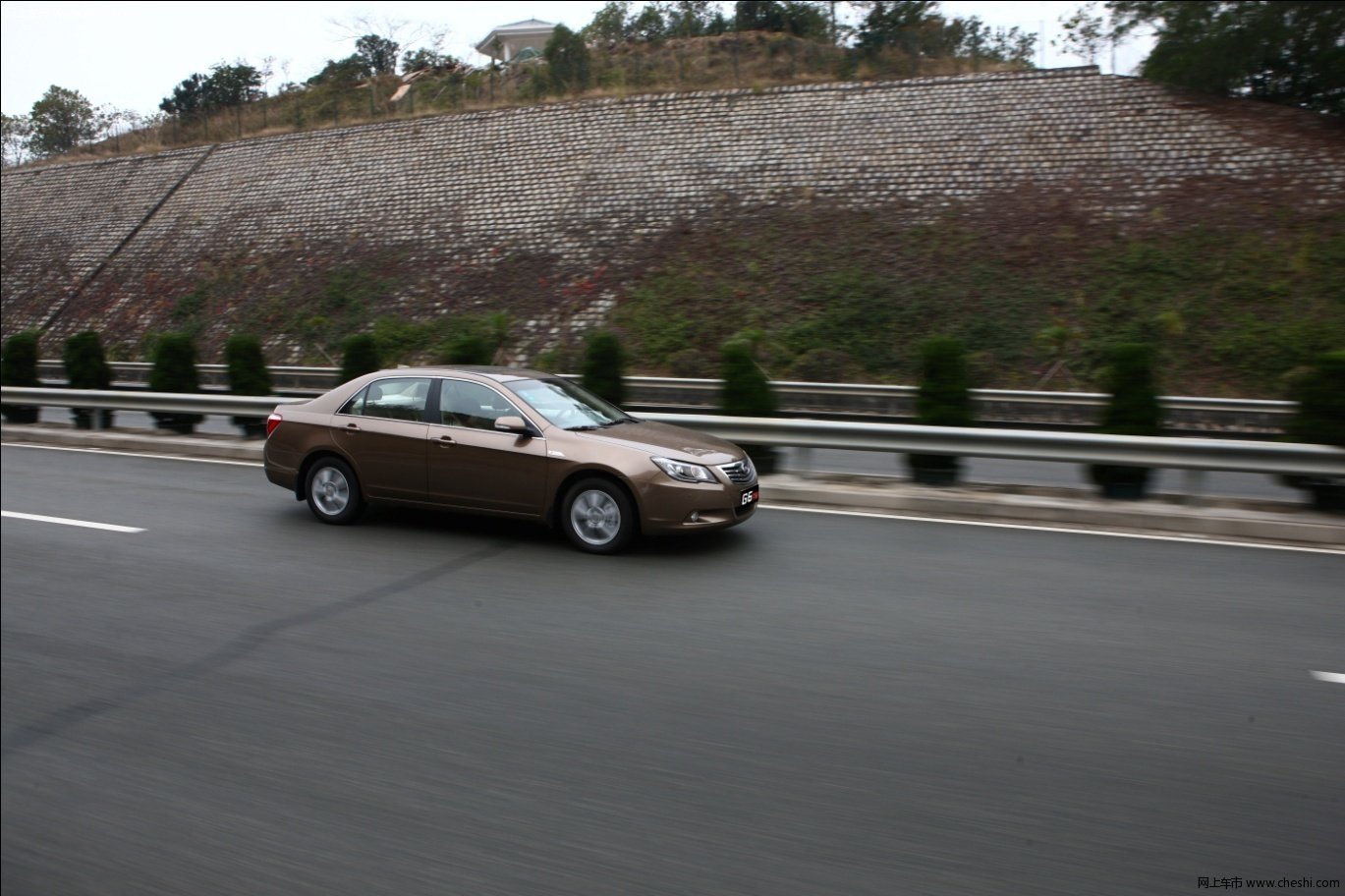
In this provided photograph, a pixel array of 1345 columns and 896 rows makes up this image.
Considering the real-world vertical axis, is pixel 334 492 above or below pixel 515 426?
below

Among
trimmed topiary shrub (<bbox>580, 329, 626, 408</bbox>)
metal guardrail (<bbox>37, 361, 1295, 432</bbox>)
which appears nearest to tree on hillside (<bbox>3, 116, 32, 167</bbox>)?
metal guardrail (<bbox>37, 361, 1295, 432</bbox>)

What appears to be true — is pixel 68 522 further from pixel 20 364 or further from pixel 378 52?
pixel 378 52

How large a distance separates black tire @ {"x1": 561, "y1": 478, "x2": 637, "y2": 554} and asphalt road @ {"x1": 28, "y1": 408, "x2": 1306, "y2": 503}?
416 centimetres

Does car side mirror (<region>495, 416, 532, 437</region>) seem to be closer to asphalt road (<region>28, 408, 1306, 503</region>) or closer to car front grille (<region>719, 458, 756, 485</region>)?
car front grille (<region>719, 458, 756, 485</region>)

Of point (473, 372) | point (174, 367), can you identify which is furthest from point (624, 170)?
point (473, 372)

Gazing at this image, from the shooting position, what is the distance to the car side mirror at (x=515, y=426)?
841 cm

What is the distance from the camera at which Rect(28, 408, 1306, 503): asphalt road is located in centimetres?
1142

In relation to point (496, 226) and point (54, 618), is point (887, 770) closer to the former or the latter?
point (54, 618)

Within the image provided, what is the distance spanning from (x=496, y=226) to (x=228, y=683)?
29.9m

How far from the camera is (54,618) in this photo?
621cm

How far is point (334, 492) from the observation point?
915 centimetres

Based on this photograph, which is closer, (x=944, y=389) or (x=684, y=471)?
(x=684, y=471)

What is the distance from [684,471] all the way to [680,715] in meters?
3.23

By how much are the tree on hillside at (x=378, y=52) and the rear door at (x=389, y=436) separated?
44.9 metres
